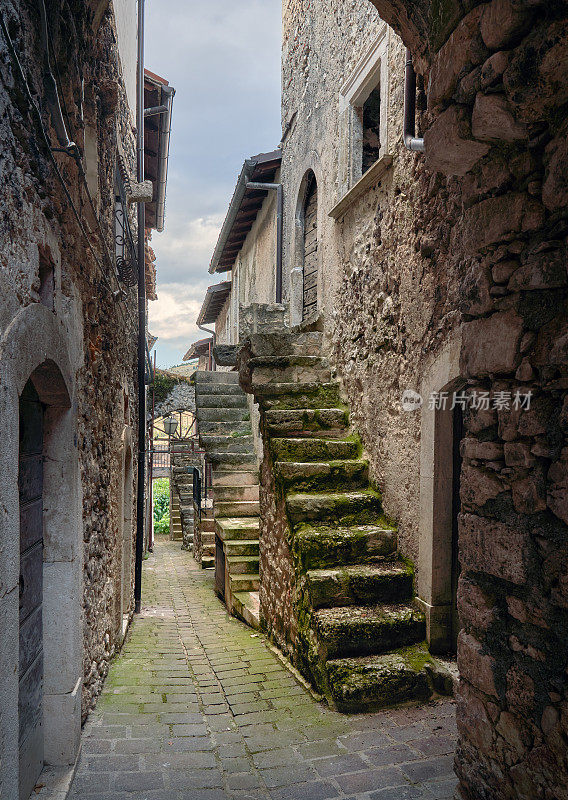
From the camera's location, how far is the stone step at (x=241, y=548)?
6.91 meters

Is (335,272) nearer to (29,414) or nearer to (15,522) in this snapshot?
(29,414)

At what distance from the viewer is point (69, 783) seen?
8.59 feet

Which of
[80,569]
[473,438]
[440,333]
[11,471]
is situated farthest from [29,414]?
[440,333]

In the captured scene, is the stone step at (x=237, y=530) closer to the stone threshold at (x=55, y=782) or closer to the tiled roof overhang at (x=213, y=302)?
the stone threshold at (x=55, y=782)

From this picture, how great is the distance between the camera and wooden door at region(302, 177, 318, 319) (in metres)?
7.48

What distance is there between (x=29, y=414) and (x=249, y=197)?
8797mm

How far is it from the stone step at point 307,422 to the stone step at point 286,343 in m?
0.85

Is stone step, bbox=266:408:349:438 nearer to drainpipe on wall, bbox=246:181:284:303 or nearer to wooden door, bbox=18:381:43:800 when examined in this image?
wooden door, bbox=18:381:43:800

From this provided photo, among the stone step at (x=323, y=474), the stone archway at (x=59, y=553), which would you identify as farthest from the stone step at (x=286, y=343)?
the stone archway at (x=59, y=553)

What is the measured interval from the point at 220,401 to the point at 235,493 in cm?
229

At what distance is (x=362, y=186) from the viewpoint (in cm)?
510

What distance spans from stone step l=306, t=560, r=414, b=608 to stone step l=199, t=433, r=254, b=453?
497 centimetres

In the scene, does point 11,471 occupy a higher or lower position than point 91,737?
higher

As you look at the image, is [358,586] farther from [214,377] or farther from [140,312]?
[214,377]
